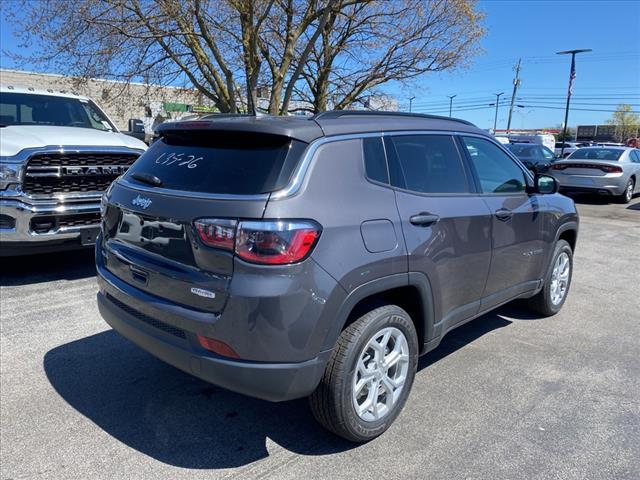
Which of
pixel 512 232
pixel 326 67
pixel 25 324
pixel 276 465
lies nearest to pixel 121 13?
pixel 326 67

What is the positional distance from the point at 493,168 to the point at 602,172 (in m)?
11.5

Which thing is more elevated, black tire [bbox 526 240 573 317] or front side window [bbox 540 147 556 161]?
front side window [bbox 540 147 556 161]

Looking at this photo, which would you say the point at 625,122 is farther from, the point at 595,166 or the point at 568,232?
the point at 568,232

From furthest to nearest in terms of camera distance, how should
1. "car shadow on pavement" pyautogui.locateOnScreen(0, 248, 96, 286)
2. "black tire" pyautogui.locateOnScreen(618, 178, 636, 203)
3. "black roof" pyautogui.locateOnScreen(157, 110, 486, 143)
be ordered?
"black tire" pyautogui.locateOnScreen(618, 178, 636, 203) → "car shadow on pavement" pyautogui.locateOnScreen(0, 248, 96, 286) → "black roof" pyautogui.locateOnScreen(157, 110, 486, 143)

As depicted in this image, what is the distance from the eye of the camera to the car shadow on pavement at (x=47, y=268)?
19.0 feet

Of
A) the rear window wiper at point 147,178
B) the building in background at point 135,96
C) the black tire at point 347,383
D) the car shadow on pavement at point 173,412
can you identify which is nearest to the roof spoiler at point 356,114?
the rear window wiper at point 147,178

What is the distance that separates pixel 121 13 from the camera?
12797mm

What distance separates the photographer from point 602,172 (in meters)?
13.6

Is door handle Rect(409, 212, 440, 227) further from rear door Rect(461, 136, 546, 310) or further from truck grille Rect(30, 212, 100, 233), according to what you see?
truck grille Rect(30, 212, 100, 233)

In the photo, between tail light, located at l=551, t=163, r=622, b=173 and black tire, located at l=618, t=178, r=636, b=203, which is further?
black tire, located at l=618, t=178, r=636, b=203

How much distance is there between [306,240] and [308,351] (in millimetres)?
546

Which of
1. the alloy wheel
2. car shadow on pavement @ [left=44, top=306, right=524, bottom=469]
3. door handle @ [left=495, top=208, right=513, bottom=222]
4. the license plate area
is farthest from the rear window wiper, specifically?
the license plate area

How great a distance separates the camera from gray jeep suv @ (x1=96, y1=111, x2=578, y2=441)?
2.40 metres

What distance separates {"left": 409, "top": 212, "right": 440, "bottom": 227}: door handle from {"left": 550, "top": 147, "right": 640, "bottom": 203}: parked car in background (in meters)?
11.7
